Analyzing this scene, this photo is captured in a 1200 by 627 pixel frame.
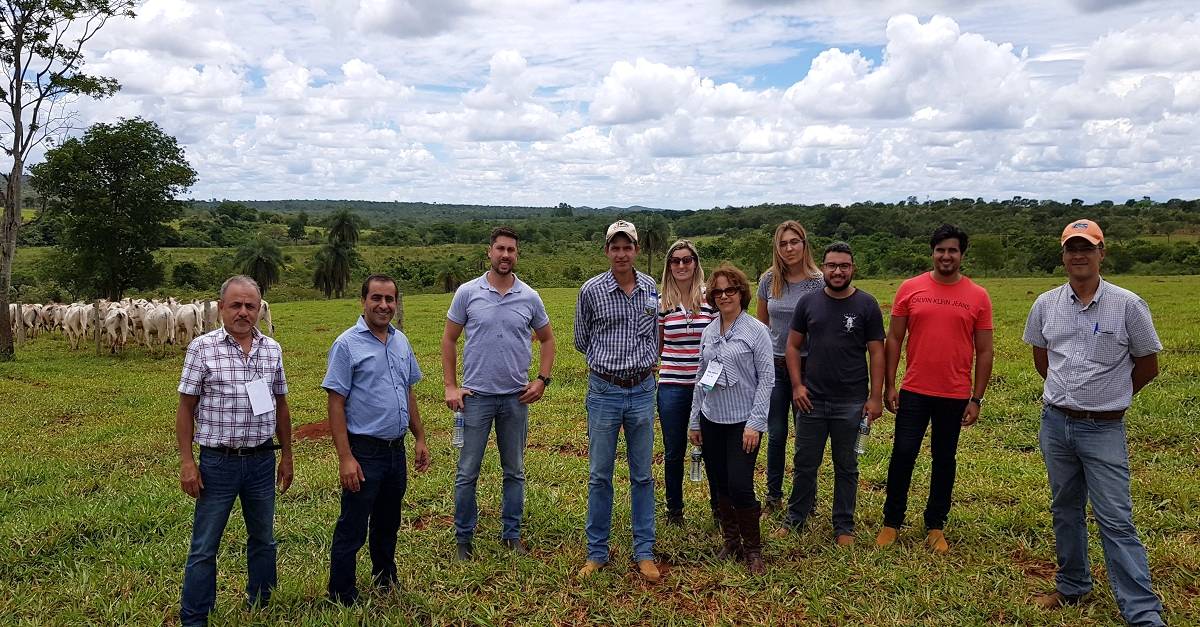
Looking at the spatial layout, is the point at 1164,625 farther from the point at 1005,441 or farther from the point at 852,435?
the point at 1005,441

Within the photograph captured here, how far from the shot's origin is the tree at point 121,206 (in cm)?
2612

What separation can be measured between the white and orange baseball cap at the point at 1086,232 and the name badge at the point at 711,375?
190 centimetres

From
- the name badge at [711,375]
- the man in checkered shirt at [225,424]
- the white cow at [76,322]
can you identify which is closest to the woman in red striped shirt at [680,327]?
the name badge at [711,375]

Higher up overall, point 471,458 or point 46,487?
point 471,458

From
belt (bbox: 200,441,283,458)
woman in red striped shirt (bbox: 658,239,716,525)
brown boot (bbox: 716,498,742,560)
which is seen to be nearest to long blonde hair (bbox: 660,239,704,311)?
woman in red striped shirt (bbox: 658,239,716,525)

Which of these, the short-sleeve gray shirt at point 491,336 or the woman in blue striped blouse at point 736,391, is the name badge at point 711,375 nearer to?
the woman in blue striped blouse at point 736,391

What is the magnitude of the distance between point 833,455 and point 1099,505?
1501mm

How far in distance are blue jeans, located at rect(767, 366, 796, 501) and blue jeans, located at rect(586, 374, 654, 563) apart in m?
0.96

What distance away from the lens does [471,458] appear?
462cm

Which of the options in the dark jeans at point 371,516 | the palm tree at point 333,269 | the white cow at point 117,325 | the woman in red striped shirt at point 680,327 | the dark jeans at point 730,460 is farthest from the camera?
the palm tree at point 333,269

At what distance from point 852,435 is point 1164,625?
1766 mm

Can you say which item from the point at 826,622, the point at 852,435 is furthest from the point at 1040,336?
the point at 826,622

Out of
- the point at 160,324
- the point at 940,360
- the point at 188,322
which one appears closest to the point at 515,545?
the point at 940,360

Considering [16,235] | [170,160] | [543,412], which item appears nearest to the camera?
[543,412]
